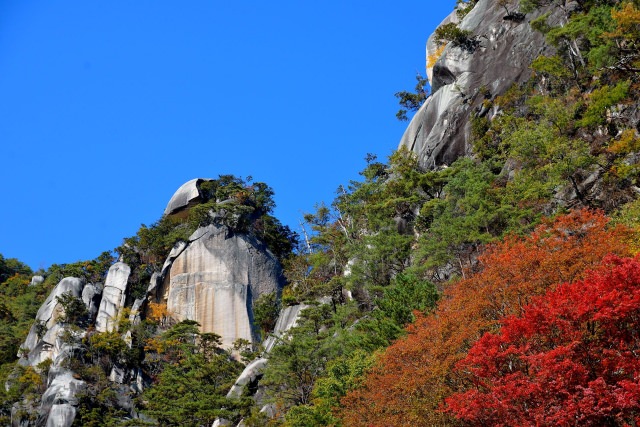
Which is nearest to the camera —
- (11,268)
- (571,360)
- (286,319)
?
(571,360)

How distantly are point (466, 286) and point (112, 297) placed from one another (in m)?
35.9

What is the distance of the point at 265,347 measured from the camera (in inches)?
1485

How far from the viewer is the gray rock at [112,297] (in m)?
46.8

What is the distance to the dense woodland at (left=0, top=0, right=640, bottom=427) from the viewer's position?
13367 millimetres

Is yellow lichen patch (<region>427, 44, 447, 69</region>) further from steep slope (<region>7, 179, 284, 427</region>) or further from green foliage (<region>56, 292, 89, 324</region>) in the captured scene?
green foliage (<region>56, 292, 89, 324</region>)

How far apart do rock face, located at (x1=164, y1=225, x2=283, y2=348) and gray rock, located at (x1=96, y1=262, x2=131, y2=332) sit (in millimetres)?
3685

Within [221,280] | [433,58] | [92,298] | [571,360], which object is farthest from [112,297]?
[571,360]

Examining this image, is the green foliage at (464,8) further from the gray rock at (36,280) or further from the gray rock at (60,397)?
the gray rock at (36,280)

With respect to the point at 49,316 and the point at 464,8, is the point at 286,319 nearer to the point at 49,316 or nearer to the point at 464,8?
the point at 49,316

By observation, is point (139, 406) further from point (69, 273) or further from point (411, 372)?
point (411, 372)

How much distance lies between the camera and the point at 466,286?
62.1 feet

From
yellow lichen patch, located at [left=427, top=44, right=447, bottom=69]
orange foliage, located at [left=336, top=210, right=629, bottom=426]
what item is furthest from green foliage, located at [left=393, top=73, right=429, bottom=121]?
orange foliage, located at [left=336, top=210, right=629, bottom=426]

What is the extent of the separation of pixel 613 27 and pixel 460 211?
36.5ft

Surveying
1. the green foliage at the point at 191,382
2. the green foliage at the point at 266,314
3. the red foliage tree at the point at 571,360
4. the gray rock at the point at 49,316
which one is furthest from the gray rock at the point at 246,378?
the gray rock at the point at 49,316
